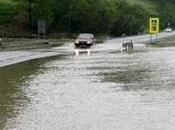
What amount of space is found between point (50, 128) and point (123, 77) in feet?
44.2

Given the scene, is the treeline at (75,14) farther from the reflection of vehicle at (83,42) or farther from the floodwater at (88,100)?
the floodwater at (88,100)

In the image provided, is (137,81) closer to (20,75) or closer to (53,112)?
(20,75)

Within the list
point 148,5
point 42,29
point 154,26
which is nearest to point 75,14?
point 42,29

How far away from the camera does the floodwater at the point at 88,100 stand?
14.2 m

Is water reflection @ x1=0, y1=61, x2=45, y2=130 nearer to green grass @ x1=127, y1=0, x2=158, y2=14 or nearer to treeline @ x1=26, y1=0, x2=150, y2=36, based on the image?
treeline @ x1=26, y1=0, x2=150, y2=36

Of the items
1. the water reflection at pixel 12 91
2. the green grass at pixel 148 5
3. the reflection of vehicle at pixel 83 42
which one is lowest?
the reflection of vehicle at pixel 83 42

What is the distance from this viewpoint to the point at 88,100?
60.6ft

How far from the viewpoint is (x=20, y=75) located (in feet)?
93.6

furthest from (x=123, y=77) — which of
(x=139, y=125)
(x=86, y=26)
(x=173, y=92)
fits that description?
(x=86, y=26)

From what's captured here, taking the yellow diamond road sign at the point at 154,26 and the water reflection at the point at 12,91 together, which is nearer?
the water reflection at the point at 12,91

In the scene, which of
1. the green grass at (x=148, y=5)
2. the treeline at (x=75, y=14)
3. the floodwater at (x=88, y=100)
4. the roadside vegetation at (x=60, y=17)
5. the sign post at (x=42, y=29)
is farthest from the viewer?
the green grass at (x=148, y=5)

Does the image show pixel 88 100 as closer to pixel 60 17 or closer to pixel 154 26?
pixel 60 17

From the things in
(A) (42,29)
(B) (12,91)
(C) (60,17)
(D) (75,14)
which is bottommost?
(A) (42,29)

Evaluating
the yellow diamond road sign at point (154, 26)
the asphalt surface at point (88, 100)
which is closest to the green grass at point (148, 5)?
the yellow diamond road sign at point (154, 26)
